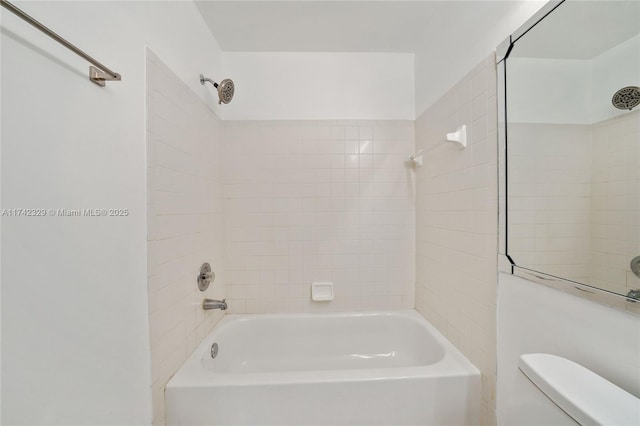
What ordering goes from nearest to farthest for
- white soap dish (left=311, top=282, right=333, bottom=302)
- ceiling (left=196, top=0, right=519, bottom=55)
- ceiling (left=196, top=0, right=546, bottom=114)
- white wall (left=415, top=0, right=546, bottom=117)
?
white wall (left=415, top=0, right=546, bottom=117)
ceiling (left=196, top=0, right=546, bottom=114)
ceiling (left=196, top=0, right=519, bottom=55)
white soap dish (left=311, top=282, right=333, bottom=302)

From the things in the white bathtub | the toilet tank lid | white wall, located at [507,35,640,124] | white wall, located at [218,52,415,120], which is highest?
white wall, located at [218,52,415,120]

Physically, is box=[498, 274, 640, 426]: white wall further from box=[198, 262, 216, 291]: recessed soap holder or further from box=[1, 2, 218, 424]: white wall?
box=[198, 262, 216, 291]: recessed soap holder

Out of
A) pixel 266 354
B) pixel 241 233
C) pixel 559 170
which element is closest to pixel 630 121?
pixel 559 170

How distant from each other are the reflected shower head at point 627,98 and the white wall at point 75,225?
1.46 meters

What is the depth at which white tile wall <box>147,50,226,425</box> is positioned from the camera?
1.03 metres

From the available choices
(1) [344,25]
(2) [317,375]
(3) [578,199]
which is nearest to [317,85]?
(1) [344,25]

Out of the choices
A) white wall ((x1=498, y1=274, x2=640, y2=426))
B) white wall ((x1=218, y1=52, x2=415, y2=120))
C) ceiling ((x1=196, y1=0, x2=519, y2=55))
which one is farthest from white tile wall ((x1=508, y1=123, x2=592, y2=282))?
white wall ((x1=218, y1=52, x2=415, y2=120))

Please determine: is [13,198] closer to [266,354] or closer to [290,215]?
[290,215]

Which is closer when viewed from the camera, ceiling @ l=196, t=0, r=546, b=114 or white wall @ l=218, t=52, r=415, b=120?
ceiling @ l=196, t=0, r=546, b=114

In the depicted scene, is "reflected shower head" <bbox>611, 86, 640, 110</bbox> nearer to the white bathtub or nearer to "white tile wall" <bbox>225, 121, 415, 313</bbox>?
the white bathtub

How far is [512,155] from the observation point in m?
1.00

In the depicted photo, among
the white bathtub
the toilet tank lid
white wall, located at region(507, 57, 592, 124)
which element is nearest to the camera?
the toilet tank lid

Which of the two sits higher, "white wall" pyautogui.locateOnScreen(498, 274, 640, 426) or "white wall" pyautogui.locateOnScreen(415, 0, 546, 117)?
"white wall" pyautogui.locateOnScreen(415, 0, 546, 117)

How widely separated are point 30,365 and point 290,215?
1.43 metres
